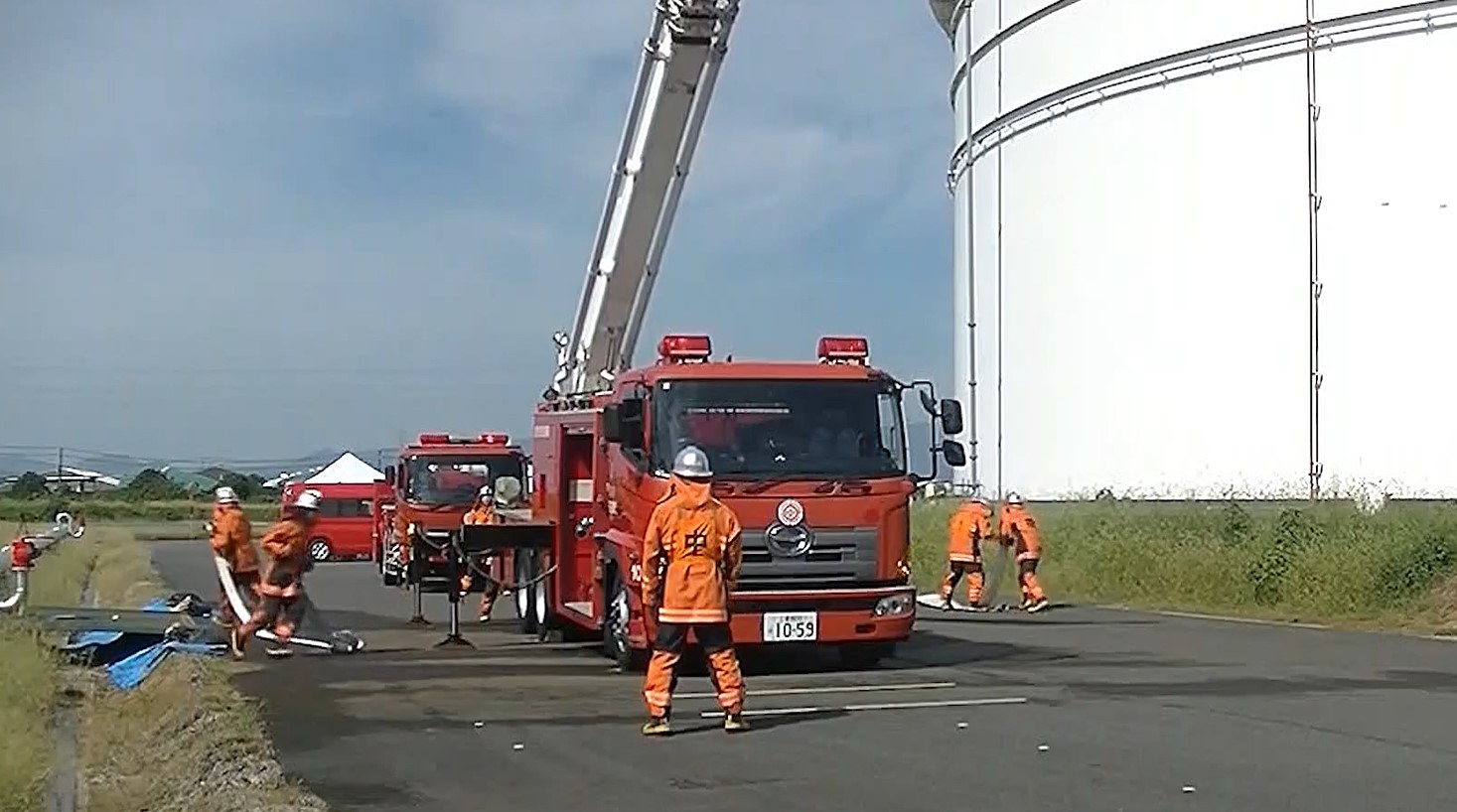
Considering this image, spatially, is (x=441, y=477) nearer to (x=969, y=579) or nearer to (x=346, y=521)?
(x=969, y=579)

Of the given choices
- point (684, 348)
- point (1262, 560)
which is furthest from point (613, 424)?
point (1262, 560)

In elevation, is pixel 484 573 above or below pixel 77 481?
below

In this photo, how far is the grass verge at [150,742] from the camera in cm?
962

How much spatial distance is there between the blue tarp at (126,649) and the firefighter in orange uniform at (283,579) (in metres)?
0.60

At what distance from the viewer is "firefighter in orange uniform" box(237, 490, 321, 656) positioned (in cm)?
1747

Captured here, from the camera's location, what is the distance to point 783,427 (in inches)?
607

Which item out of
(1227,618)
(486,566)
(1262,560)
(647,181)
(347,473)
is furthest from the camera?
(347,473)

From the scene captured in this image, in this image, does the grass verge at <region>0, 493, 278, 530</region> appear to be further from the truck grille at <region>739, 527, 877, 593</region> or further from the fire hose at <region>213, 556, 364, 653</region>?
the truck grille at <region>739, 527, 877, 593</region>

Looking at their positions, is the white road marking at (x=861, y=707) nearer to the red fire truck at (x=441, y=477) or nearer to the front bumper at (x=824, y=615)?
the front bumper at (x=824, y=615)

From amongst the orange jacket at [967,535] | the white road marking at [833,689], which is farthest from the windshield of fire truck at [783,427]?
the orange jacket at [967,535]

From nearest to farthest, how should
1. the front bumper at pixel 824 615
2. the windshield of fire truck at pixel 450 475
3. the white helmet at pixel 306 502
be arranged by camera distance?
the front bumper at pixel 824 615, the white helmet at pixel 306 502, the windshield of fire truck at pixel 450 475

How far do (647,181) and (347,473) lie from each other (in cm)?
3588

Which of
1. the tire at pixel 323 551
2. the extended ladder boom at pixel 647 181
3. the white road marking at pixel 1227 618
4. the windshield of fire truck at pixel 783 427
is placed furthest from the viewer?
the tire at pixel 323 551

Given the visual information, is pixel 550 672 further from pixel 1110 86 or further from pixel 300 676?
pixel 1110 86
